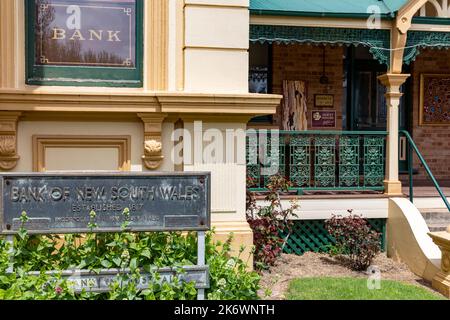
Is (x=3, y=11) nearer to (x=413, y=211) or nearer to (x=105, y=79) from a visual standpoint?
(x=105, y=79)

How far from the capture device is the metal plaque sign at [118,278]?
4.95 metres

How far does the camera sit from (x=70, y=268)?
5.00 meters

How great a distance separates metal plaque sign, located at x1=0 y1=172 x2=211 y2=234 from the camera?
4.94 m

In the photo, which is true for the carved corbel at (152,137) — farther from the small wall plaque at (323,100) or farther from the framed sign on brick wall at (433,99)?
the framed sign on brick wall at (433,99)

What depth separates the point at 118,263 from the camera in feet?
16.5

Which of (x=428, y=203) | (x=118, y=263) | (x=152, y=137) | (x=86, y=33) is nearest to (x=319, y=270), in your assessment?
(x=428, y=203)

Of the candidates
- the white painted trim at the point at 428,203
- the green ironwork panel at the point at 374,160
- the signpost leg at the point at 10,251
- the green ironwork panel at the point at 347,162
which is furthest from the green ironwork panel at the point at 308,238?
the signpost leg at the point at 10,251

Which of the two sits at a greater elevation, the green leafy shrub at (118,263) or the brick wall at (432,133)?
the brick wall at (432,133)

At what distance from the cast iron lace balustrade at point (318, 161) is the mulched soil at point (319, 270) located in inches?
42.1

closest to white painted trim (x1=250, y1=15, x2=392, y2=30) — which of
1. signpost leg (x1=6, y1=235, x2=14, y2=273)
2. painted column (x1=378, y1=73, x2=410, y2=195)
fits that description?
painted column (x1=378, y1=73, x2=410, y2=195)

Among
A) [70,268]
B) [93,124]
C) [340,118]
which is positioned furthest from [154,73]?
[340,118]

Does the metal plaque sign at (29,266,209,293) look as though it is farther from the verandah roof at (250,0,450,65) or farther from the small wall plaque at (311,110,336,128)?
the small wall plaque at (311,110,336,128)

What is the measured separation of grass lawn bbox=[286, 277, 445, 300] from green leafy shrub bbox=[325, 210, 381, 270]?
1.79 ft

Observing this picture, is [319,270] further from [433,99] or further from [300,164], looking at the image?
[433,99]
